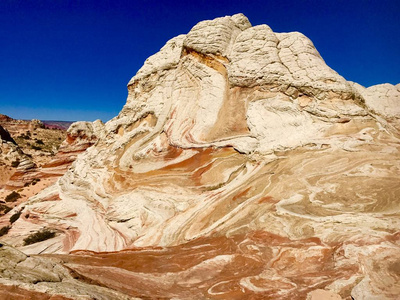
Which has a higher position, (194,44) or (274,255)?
(194,44)

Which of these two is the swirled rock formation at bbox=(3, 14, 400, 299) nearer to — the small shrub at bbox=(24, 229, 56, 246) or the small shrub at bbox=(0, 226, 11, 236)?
the small shrub at bbox=(24, 229, 56, 246)

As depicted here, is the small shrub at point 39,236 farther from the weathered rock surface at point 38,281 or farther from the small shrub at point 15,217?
the weathered rock surface at point 38,281

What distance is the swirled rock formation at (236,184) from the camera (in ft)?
21.1

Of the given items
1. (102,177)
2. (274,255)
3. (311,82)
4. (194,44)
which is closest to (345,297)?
(274,255)

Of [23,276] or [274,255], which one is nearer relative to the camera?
[23,276]

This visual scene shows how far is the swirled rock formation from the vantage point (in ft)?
21.1

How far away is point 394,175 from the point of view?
9.14 m

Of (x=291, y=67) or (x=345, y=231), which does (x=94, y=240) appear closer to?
(x=345, y=231)

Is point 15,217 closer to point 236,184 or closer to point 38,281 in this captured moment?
point 236,184

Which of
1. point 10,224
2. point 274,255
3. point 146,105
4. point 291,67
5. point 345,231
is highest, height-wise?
point 291,67

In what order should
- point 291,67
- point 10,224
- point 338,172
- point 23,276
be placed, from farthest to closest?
point 10,224 < point 291,67 < point 338,172 < point 23,276

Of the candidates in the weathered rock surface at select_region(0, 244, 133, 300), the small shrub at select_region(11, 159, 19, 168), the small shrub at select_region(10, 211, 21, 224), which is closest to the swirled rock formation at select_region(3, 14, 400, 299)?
the small shrub at select_region(10, 211, 21, 224)

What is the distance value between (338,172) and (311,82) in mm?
5183

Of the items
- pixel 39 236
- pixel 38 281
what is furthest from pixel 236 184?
pixel 39 236
